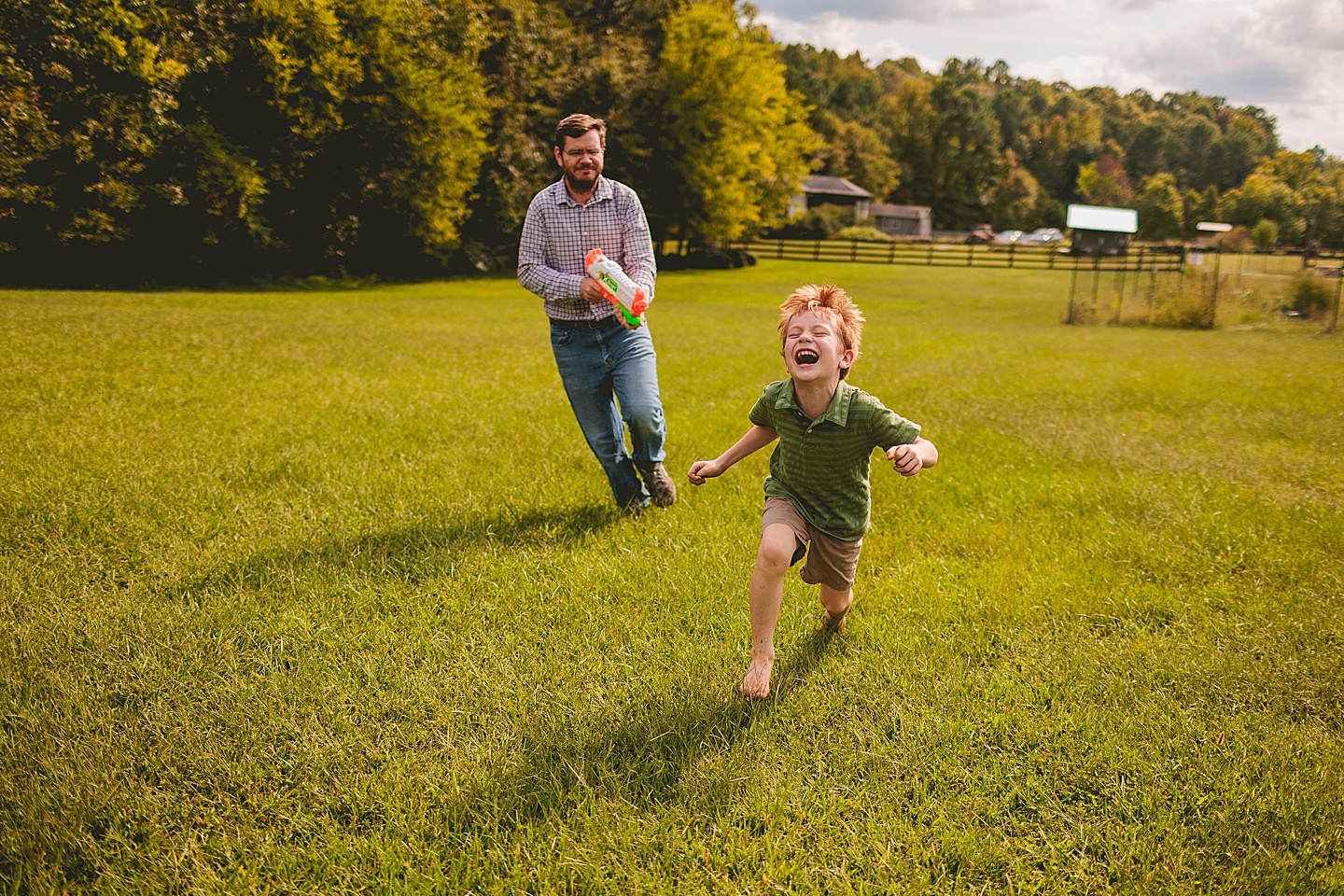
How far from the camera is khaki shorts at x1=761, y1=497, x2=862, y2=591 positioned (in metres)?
3.55

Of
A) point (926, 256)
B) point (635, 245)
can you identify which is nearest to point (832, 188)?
point (926, 256)

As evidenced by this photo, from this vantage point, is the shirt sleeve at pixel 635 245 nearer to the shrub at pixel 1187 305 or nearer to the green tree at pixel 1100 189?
the shrub at pixel 1187 305

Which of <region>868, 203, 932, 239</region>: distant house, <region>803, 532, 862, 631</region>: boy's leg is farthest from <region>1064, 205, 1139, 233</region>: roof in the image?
<region>868, 203, 932, 239</region>: distant house

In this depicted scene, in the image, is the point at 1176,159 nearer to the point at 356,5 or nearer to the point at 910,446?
the point at 356,5

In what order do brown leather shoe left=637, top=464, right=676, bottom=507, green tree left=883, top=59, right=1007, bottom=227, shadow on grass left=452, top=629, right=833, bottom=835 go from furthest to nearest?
green tree left=883, top=59, right=1007, bottom=227, brown leather shoe left=637, top=464, right=676, bottom=507, shadow on grass left=452, top=629, right=833, bottom=835

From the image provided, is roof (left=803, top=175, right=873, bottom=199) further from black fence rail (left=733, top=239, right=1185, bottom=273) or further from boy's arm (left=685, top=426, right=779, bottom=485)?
boy's arm (left=685, top=426, right=779, bottom=485)

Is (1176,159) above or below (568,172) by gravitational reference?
above

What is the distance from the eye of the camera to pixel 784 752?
10.4ft

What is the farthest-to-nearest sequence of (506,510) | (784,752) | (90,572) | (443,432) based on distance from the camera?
(443,432), (506,510), (90,572), (784,752)

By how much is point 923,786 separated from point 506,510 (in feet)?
12.0

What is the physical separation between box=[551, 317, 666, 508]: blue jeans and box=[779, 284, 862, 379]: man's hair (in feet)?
6.81

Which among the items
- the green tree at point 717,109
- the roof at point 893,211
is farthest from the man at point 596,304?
the roof at point 893,211

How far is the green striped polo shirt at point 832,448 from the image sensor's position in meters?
3.41

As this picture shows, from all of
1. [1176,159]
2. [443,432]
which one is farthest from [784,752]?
[1176,159]
